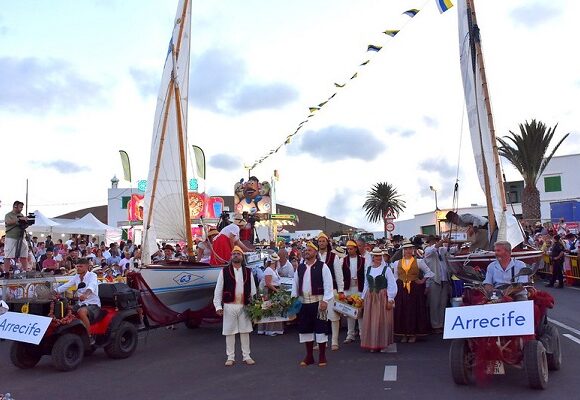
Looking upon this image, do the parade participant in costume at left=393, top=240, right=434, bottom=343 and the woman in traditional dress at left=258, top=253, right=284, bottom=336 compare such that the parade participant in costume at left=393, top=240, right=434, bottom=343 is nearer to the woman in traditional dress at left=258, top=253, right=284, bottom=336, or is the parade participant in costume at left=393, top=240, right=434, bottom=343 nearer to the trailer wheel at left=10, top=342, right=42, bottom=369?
the woman in traditional dress at left=258, top=253, right=284, bottom=336

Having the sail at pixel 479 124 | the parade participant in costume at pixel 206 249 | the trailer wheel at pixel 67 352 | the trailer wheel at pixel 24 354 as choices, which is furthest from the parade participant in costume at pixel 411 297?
the trailer wheel at pixel 24 354

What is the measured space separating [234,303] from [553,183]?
45.5m

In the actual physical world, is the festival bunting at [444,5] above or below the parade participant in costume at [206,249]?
above

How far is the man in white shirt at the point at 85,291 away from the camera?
29.0ft

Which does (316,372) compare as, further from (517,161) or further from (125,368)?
(517,161)

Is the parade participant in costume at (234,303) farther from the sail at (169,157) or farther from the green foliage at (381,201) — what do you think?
the green foliage at (381,201)

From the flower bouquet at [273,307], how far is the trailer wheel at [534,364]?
10.5 feet

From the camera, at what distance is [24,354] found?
28.9 ft

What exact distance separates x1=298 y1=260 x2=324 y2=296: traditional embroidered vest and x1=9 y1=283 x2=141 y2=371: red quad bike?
2.99 meters

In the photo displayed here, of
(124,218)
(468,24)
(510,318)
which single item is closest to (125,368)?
(510,318)

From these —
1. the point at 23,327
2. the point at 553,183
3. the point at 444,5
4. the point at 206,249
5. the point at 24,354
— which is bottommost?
the point at 24,354

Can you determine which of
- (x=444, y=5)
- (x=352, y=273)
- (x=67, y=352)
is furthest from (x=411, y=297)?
(x=444, y=5)

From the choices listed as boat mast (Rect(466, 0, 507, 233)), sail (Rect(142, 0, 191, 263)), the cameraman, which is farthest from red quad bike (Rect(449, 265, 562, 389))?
the cameraman

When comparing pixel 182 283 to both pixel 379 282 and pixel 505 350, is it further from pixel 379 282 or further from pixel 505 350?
pixel 505 350
